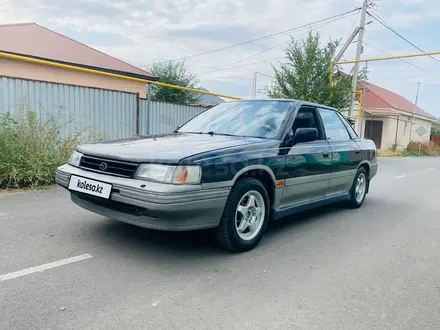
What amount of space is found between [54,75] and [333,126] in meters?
11.1

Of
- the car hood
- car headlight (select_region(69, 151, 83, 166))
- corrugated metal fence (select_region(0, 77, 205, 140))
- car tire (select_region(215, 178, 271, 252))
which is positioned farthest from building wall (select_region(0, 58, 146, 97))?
car tire (select_region(215, 178, 271, 252))

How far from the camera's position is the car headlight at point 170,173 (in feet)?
10.1

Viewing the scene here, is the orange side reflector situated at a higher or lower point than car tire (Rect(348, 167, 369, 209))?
higher

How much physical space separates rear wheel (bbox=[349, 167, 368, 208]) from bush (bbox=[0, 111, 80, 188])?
5.07 metres

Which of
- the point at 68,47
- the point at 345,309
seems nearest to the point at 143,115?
the point at 345,309

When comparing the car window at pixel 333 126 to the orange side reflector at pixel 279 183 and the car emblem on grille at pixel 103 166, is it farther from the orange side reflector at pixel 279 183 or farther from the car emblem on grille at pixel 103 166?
the car emblem on grille at pixel 103 166

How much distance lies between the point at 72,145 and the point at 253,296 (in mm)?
5539

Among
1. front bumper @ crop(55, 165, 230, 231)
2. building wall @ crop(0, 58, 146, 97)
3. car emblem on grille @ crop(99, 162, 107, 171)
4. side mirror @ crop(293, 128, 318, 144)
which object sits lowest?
front bumper @ crop(55, 165, 230, 231)

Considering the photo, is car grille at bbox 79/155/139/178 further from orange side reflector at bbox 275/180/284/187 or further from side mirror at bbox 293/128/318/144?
side mirror at bbox 293/128/318/144

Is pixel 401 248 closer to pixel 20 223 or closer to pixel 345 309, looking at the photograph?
pixel 345 309

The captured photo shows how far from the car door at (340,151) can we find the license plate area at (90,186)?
304cm

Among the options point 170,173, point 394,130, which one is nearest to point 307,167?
point 170,173

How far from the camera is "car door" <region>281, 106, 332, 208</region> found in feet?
13.7

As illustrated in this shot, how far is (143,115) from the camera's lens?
952 centimetres
